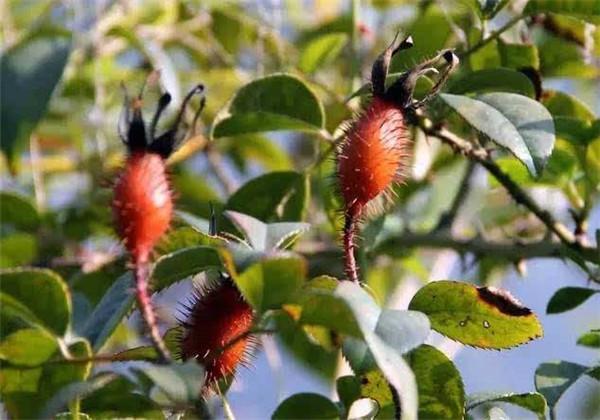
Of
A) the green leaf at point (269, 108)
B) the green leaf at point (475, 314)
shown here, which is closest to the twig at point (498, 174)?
the green leaf at point (269, 108)

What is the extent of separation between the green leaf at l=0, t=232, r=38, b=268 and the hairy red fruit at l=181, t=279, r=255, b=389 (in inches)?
37.3

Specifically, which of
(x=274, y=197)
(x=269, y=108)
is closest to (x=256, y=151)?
(x=274, y=197)

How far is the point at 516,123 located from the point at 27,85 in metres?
0.82

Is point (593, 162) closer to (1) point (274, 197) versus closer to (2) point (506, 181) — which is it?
(2) point (506, 181)

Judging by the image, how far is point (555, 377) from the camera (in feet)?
3.57

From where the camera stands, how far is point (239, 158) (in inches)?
96.3

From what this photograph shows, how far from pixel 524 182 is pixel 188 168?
1113mm

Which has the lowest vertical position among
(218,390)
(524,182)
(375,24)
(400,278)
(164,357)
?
(400,278)

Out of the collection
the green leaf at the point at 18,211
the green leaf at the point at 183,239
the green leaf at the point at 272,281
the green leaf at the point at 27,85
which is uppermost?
the green leaf at the point at 272,281

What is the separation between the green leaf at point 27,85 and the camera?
1.67 metres

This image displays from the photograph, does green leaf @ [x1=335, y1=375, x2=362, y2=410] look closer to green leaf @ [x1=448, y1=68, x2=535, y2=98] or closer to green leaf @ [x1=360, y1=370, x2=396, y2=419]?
green leaf @ [x1=360, y1=370, x2=396, y2=419]

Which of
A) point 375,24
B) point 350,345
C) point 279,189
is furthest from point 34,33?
point 350,345

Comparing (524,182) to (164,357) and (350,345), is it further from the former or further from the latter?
(164,357)

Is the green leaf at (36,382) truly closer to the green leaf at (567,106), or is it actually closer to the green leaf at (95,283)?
the green leaf at (567,106)
